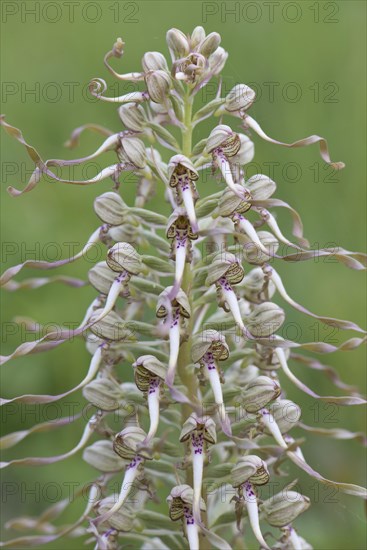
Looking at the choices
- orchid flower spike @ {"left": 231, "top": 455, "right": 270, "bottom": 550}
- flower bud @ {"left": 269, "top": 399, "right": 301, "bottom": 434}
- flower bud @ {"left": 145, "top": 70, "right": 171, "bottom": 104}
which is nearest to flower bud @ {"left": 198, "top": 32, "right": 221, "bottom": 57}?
flower bud @ {"left": 145, "top": 70, "right": 171, "bottom": 104}

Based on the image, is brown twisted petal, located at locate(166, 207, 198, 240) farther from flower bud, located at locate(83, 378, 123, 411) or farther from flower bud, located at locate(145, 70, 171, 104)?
flower bud, located at locate(83, 378, 123, 411)

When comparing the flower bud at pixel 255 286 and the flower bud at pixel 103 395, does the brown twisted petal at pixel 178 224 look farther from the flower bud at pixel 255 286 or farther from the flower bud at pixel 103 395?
the flower bud at pixel 103 395

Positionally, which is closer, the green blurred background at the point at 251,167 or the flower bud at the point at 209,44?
the flower bud at the point at 209,44

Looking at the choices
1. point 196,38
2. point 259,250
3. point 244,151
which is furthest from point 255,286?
point 196,38

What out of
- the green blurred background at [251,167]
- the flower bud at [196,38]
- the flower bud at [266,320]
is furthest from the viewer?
the green blurred background at [251,167]

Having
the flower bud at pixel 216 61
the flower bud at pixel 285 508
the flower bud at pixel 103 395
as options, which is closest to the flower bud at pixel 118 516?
the flower bud at pixel 103 395
